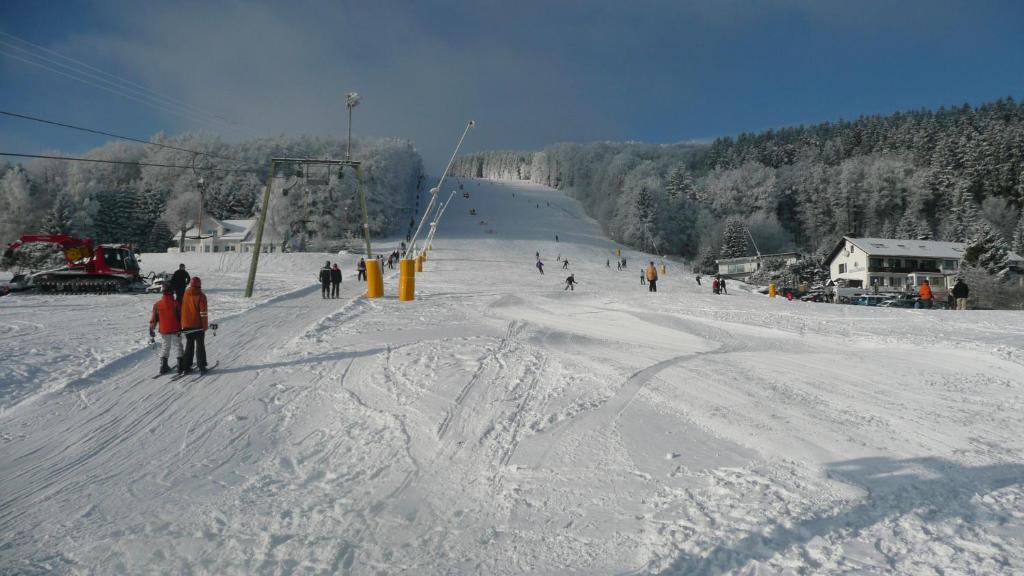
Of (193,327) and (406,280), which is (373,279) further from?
(193,327)

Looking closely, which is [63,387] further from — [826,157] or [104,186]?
[826,157]

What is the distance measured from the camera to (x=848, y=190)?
89.7 m

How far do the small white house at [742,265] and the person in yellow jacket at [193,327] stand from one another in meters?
66.4

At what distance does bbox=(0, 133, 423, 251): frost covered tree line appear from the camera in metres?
65.0

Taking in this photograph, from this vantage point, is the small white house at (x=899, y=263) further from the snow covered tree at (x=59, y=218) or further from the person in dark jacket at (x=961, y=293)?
the snow covered tree at (x=59, y=218)

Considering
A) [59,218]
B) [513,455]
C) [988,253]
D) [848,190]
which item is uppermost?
[848,190]

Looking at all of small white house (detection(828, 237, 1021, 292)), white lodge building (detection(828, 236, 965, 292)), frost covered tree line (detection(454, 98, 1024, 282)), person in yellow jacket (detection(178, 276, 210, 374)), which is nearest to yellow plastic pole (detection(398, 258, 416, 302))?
person in yellow jacket (detection(178, 276, 210, 374))

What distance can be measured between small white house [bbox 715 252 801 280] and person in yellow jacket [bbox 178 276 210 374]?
218 feet

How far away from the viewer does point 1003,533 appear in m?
4.20

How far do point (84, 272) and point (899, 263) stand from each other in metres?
69.9

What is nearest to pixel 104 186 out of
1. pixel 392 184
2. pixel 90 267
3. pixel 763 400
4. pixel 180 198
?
pixel 180 198

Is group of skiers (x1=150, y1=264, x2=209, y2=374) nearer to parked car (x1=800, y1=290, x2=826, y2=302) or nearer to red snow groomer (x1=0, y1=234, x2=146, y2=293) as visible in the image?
red snow groomer (x1=0, y1=234, x2=146, y2=293)

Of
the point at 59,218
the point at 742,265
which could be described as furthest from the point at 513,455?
the point at 59,218

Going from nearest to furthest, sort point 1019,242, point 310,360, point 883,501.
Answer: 1. point 883,501
2. point 310,360
3. point 1019,242
